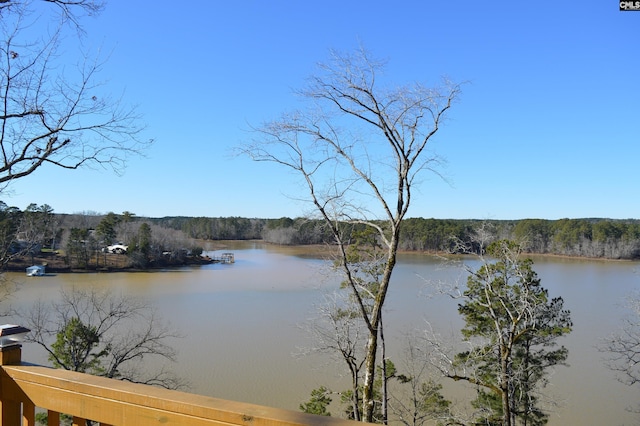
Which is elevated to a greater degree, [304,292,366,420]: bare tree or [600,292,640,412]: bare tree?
[304,292,366,420]: bare tree

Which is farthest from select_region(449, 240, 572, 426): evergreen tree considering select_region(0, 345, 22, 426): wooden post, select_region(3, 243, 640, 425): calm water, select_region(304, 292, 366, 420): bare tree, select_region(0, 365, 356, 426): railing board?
select_region(0, 345, 22, 426): wooden post

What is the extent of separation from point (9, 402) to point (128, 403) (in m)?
0.55

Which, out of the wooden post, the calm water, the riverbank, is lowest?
the calm water

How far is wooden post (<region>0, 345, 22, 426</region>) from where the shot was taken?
4.77 ft

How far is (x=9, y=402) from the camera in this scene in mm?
1465

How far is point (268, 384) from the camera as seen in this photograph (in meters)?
10.2

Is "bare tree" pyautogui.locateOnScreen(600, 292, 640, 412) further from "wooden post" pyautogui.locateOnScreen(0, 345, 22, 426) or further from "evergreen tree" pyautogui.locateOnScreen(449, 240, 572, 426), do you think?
"wooden post" pyautogui.locateOnScreen(0, 345, 22, 426)

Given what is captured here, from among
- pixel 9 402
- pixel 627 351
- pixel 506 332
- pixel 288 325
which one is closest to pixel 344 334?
pixel 506 332

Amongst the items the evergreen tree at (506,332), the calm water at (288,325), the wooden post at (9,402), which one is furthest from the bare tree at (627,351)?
the wooden post at (9,402)

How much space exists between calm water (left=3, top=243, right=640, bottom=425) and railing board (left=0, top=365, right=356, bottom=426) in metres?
4.90

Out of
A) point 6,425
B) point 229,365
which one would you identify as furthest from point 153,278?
point 6,425

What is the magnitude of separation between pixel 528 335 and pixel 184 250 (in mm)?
36848

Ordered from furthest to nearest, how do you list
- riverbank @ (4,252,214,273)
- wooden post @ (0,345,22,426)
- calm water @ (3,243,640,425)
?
riverbank @ (4,252,214,273) < calm water @ (3,243,640,425) < wooden post @ (0,345,22,426)

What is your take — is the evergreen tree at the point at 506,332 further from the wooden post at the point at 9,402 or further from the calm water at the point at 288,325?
the wooden post at the point at 9,402
